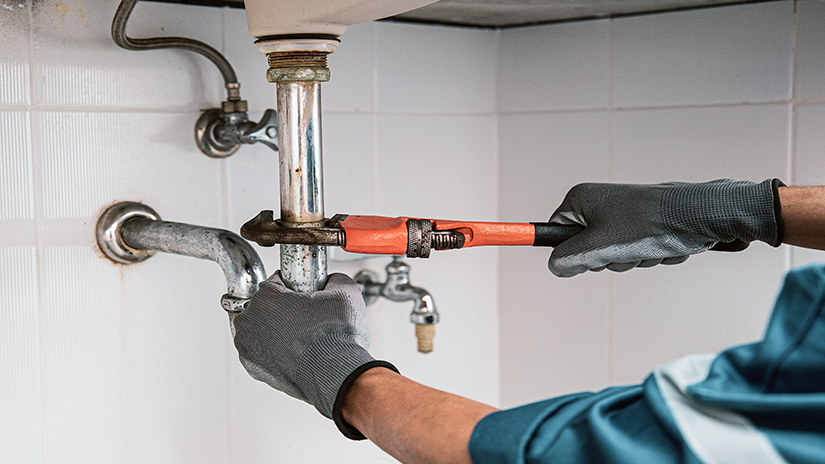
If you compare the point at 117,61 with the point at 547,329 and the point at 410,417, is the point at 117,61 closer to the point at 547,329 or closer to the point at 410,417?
the point at 410,417

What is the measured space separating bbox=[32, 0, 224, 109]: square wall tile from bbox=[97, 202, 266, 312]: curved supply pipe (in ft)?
0.38

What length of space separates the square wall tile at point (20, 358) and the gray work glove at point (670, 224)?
1.65 feet

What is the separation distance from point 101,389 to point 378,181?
43 centimetres

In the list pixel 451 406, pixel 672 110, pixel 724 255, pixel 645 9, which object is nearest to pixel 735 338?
pixel 724 255

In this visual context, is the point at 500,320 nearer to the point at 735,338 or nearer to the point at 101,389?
the point at 735,338

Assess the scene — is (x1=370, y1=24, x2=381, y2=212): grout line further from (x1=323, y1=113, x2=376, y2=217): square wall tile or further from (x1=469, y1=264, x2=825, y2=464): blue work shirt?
(x1=469, y1=264, x2=825, y2=464): blue work shirt

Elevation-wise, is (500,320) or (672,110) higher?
(672,110)

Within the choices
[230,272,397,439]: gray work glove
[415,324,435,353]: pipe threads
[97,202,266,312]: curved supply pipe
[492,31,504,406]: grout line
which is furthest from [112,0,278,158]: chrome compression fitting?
[492,31,504,406]: grout line

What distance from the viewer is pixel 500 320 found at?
1.15 meters

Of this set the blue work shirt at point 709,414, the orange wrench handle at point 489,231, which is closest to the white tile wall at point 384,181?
the orange wrench handle at point 489,231

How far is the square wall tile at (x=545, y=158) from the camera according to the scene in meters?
1.02

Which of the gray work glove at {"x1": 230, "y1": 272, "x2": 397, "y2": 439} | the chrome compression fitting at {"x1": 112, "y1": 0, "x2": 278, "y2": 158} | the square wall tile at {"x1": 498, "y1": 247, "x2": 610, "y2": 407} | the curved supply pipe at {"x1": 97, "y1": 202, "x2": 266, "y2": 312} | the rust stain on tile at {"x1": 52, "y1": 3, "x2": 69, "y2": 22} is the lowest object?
the square wall tile at {"x1": 498, "y1": 247, "x2": 610, "y2": 407}

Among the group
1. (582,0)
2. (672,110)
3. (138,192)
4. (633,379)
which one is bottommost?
(633,379)

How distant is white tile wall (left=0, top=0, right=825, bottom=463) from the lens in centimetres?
71
